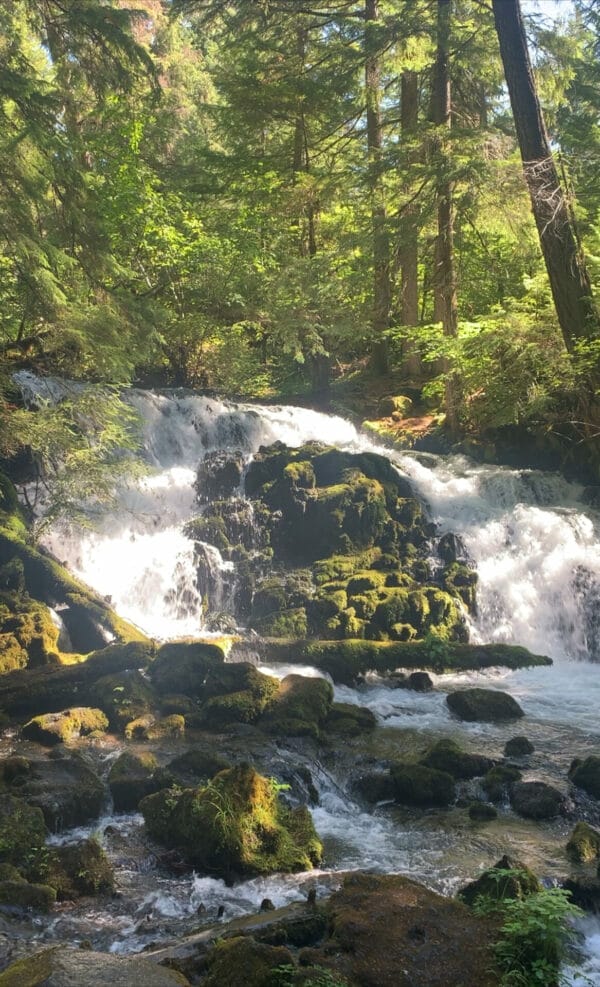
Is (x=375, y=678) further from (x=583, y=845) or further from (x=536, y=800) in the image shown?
(x=583, y=845)

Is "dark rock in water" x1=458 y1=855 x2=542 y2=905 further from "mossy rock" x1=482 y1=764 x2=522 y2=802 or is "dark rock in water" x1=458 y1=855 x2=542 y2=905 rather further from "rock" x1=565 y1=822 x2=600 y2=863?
"mossy rock" x1=482 y1=764 x2=522 y2=802

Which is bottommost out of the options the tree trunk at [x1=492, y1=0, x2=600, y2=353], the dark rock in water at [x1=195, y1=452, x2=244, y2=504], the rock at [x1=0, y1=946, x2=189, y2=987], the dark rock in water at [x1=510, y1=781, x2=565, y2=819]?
the dark rock in water at [x1=510, y1=781, x2=565, y2=819]

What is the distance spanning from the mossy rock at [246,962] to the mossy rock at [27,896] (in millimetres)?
1748

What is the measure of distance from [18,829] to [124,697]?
3.45 m

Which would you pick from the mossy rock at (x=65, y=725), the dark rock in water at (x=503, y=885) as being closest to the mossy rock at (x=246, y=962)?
the dark rock in water at (x=503, y=885)

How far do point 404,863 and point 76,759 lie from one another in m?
3.52

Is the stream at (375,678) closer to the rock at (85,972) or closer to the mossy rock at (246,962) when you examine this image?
the mossy rock at (246,962)

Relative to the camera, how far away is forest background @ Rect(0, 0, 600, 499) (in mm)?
10078

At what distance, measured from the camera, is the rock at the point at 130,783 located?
7109 millimetres

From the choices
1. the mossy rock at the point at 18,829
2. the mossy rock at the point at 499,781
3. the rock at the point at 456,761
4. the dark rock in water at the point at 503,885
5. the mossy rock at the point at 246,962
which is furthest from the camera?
the rock at the point at 456,761

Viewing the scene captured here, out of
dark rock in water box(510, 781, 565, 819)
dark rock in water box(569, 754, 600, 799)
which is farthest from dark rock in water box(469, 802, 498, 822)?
dark rock in water box(569, 754, 600, 799)

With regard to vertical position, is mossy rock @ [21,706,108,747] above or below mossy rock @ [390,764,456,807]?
above

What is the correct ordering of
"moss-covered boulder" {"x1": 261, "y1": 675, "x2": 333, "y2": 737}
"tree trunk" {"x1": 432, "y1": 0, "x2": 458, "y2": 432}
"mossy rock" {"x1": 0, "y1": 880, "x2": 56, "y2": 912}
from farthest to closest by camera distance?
"tree trunk" {"x1": 432, "y1": 0, "x2": 458, "y2": 432} < "moss-covered boulder" {"x1": 261, "y1": 675, "x2": 333, "y2": 737} < "mossy rock" {"x1": 0, "y1": 880, "x2": 56, "y2": 912}

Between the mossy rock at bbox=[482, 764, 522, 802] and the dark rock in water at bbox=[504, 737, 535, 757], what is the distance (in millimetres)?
616
